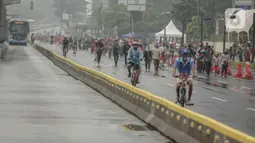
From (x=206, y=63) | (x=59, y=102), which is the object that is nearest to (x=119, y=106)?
(x=59, y=102)

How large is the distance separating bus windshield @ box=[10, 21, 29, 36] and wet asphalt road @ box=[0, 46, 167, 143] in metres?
66.4

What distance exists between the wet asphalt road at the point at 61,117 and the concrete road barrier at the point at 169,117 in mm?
281

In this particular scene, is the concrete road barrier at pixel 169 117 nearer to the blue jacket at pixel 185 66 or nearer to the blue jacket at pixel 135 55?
the blue jacket at pixel 185 66

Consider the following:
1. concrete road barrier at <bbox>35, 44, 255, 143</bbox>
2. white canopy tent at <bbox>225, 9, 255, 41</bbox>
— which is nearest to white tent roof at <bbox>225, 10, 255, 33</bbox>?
white canopy tent at <bbox>225, 9, 255, 41</bbox>

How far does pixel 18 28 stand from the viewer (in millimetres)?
92625

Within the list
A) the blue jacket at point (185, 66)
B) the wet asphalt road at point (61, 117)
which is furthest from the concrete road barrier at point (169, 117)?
the blue jacket at point (185, 66)

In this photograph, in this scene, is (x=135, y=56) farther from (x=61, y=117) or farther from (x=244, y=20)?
(x=244, y=20)

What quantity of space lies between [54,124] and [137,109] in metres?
3.03

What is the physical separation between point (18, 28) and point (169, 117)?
80.6 m

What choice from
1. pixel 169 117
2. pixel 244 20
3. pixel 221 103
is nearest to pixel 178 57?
pixel 221 103

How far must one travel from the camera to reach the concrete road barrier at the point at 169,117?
10.1 metres

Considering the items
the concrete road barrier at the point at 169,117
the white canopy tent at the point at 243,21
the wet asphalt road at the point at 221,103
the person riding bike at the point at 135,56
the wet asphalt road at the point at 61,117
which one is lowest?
the wet asphalt road at the point at 221,103

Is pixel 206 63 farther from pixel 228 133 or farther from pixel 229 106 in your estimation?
pixel 228 133

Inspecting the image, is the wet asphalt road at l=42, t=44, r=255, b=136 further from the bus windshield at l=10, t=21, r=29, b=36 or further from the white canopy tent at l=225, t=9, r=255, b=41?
the bus windshield at l=10, t=21, r=29, b=36
